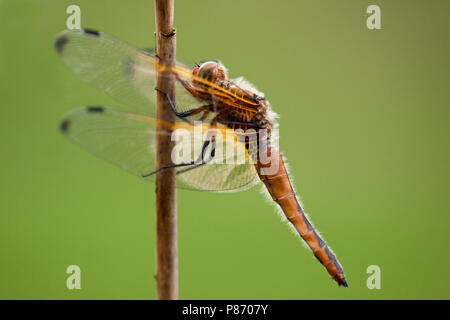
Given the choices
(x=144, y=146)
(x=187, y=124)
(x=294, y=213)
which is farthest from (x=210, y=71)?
(x=294, y=213)

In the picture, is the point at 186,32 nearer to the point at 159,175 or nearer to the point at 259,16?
the point at 259,16

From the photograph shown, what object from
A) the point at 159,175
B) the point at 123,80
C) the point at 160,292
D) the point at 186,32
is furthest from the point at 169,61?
the point at 186,32

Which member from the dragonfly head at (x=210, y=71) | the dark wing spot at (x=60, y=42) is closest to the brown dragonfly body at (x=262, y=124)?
the dragonfly head at (x=210, y=71)

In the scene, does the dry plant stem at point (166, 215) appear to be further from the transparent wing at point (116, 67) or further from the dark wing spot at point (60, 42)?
the dark wing spot at point (60, 42)

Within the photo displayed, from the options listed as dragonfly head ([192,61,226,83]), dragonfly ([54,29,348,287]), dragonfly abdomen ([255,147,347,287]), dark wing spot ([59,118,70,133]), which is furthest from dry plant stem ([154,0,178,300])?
dragonfly abdomen ([255,147,347,287])

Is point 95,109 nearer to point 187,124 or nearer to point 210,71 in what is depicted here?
point 187,124

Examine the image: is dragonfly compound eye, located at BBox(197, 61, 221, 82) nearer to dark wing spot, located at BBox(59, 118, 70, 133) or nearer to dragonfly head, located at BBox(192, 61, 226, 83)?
dragonfly head, located at BBox(192, 61, 226, 83)

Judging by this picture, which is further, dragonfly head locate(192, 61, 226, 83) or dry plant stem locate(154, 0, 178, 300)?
dragonfly head locate(192, 61, 226, 83)
